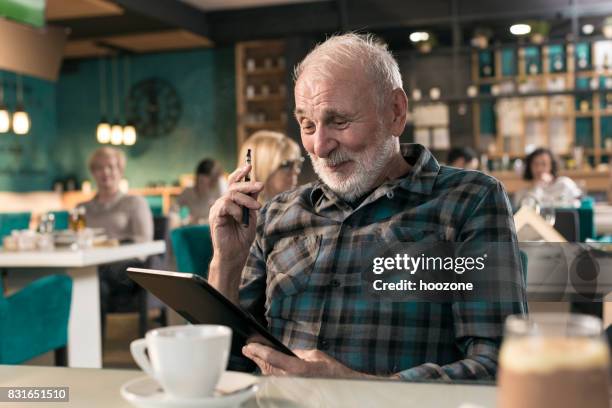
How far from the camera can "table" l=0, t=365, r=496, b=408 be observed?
0.78 m

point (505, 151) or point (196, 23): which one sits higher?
point (196, 23)

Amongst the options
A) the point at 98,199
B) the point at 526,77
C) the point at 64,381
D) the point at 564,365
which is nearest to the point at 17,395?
the point at 64,381

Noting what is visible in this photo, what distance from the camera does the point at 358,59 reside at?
152cm

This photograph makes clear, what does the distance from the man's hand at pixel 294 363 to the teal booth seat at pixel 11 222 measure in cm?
382

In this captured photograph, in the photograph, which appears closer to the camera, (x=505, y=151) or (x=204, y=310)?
(x=204, y=310)

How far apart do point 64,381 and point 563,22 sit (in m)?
8.35

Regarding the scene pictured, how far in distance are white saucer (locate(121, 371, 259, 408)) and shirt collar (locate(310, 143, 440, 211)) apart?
2.50 ft

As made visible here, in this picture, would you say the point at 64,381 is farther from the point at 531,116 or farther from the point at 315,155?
the point at 531,116

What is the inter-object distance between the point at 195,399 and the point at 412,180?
88cm

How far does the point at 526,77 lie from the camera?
8.70 meters

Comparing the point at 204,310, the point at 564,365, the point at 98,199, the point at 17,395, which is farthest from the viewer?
the point at 98,199

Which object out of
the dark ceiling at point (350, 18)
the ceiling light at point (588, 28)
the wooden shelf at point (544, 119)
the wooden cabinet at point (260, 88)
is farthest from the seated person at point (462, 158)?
the wooden cabinet at point (260, 88)

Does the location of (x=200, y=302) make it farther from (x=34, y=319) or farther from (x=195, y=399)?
(x=34, y=319)

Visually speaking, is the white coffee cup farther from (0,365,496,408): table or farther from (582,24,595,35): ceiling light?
(582,24,595,35): ceiling light
